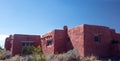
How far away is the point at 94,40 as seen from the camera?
2777 cm

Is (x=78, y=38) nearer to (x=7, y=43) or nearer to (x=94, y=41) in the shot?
(x=94, y=41)

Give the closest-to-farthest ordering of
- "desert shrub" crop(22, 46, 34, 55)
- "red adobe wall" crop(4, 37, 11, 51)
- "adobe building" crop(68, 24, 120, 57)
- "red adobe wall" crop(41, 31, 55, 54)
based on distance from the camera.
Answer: "adobe building" crop(68, 24, 120, 57), "red adobe wall" crop(41, 31, 55, 54), "desert shrub" crop(22, 46, 34, 55), "red adobe wall" crop(4, 37, 11, 51)

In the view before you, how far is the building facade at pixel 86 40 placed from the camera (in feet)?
88.7

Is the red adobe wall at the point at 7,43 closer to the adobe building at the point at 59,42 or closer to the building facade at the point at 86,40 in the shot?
the building facade at the point at 86,40

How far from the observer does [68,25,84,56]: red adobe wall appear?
27055 millimetres

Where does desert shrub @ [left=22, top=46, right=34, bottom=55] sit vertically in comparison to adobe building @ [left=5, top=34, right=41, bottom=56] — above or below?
below

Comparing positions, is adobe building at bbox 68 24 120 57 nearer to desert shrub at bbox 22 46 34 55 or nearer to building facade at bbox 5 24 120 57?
building facade at bbox 5 24 120 57

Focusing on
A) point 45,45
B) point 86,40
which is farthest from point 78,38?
point 45,45

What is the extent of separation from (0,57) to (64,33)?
444 inches

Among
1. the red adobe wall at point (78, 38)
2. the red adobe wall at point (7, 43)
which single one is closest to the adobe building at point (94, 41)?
the red adobe wall at point (78, 38)

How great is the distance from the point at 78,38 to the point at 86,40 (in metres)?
1.41

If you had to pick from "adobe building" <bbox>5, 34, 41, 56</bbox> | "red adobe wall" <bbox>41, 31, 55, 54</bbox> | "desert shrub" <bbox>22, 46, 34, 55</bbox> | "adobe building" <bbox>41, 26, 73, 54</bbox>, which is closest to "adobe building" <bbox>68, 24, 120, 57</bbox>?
"adobe building" <bbox>41, 26, 73, 54</bbox>


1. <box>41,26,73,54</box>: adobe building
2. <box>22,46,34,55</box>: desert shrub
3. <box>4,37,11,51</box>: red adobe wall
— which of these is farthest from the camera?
<box>4,37,11,51</box>: red adobe wall

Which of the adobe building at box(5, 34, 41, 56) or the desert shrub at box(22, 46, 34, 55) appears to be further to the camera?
the adobe building at box(5, 34, 41, 56)
